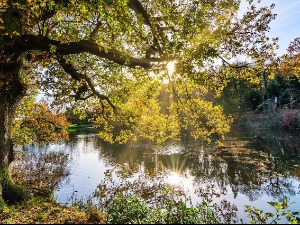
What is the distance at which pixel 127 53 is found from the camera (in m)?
13.8

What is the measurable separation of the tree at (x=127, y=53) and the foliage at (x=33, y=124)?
17.2 ft

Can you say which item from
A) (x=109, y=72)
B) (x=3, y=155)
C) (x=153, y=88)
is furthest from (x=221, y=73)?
(x=3, y=155)

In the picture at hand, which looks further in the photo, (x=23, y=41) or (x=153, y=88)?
(x=153, y=88)

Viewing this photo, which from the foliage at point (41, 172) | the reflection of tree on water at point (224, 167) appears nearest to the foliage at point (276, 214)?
the reflection of tree on water at point (224, 167)

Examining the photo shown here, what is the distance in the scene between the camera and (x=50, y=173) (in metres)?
22.8

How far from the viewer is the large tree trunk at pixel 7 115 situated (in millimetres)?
11719

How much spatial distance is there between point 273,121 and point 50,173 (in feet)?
148

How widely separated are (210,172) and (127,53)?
13.7 m

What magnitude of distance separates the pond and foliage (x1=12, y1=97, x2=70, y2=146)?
4335 mm

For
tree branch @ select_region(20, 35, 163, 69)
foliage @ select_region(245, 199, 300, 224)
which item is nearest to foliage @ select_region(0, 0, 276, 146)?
tree branch @ select_region(20, 35, 163, 69)

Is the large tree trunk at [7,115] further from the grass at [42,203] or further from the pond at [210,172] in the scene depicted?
the pond at [210,172]

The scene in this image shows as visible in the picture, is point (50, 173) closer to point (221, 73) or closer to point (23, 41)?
point (23, 41)

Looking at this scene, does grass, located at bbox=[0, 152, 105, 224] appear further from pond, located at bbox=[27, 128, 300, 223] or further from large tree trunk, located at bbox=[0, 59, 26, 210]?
pond, located at bbox=[27, 128, 300, 223]

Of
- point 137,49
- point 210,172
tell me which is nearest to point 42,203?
point 137,49
